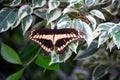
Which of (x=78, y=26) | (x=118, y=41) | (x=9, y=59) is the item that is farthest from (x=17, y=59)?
(x=118, y=41)

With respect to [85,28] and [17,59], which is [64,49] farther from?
[17,59]

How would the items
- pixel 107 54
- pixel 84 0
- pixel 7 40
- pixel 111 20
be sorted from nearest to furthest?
pixel 84 0 → pixel 111 20 → pixel 107 54 → pixel 7 40

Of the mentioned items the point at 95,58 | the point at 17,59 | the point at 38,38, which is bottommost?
the point at 95,58

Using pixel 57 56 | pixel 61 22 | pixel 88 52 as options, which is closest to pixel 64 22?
pixel 61 22

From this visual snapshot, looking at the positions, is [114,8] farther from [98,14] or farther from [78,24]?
[78,24]

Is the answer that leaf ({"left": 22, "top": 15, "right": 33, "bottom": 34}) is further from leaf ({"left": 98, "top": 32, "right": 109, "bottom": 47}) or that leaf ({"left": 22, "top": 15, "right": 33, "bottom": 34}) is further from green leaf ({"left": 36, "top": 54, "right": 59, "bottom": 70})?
leaf ({"left": 98, "top": 32, "right": 109, "bottom": 47})

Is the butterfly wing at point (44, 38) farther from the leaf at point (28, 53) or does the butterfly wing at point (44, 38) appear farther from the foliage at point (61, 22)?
the leaf at point (28, 53)
